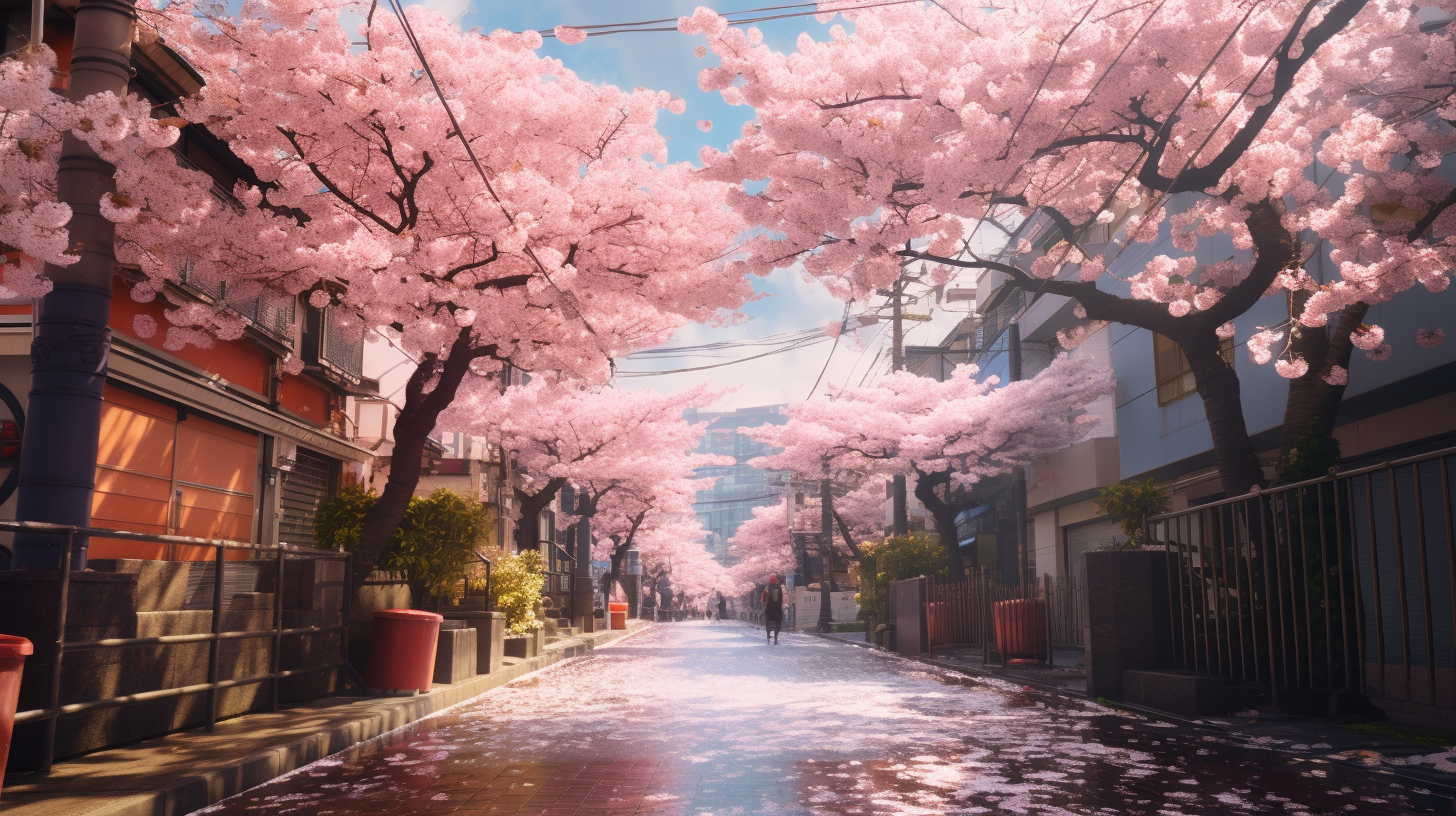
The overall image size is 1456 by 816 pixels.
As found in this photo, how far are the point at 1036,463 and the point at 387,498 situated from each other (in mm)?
21901

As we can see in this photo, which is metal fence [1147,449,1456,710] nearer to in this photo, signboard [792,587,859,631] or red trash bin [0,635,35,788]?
red trash bin [0,635,35,788]

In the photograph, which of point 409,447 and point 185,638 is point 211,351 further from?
point 185,638

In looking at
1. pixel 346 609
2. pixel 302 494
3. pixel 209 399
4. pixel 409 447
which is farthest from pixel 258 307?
pixel 346 609

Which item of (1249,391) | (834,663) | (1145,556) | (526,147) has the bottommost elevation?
(834,663)

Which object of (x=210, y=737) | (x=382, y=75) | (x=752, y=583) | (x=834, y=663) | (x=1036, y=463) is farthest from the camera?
(x=752, y=583)

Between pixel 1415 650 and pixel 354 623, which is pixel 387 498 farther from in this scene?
pixel 1415 650

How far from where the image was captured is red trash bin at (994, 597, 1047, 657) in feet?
61.4

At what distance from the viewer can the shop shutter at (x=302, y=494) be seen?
21156 mm

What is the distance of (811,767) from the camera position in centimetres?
739

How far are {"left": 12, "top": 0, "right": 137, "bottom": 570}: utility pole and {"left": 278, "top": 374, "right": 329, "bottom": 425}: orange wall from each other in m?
13.6

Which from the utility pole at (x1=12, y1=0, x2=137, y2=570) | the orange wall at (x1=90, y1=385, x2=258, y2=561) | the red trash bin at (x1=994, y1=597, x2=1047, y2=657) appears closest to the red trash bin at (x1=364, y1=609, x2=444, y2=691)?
the utility pole at (x1=12, y1=0, x2=137, y2=570)

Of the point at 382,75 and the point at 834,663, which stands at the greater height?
the point at 382,75

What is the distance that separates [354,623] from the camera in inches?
473

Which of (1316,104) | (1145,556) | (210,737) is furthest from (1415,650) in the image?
(210,737)
